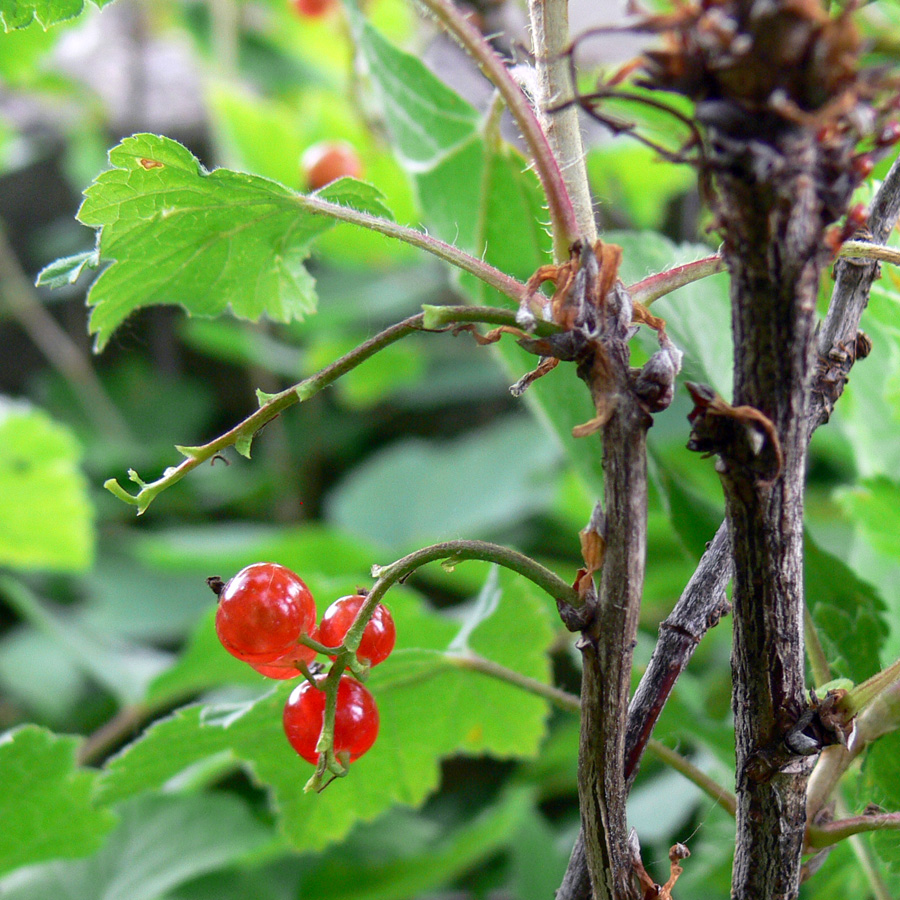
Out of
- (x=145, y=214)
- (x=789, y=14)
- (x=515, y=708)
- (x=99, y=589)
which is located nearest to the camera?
(x=789, y=14)

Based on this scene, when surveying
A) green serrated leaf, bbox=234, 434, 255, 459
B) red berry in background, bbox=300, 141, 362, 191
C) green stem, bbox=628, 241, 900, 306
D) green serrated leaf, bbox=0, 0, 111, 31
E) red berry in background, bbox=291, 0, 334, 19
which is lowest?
green serrated leaf, bbox=234, 434, 255, 459

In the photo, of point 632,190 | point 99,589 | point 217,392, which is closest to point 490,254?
Answer: point 632,190

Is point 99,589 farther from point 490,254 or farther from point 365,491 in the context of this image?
point 490,254

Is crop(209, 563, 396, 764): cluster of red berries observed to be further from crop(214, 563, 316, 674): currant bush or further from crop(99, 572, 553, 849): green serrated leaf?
crop(99, 572, 553, 849): green serrated leaf

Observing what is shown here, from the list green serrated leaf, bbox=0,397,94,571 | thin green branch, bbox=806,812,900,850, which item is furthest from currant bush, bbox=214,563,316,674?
green serrated leaf, bbox=0,397,94,571

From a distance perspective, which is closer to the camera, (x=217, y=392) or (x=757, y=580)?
(x=757, y=580)

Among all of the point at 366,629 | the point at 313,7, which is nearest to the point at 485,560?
the point at 366,629

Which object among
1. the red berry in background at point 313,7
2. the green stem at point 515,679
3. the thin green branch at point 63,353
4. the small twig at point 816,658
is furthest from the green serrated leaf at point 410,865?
the red berry in background at point 313,7
